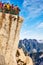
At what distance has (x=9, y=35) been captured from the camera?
19.4 m

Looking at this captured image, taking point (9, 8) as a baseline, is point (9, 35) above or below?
below

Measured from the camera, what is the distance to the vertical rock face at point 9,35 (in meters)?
18.6

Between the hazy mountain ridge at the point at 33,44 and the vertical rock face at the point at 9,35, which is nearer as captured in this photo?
the vertical rock face at the point at 9,35

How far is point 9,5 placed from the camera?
18906 mm

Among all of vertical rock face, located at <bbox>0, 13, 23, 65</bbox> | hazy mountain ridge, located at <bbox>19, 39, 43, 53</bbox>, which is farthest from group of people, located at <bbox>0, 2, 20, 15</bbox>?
hazy mountain ridge, located at <bbox>19, 39, 43, 53</bbox>

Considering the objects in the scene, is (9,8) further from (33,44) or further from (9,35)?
(33,44)

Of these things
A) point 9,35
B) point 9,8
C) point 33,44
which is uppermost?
point 9,8

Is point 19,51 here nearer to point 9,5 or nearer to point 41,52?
point 9,5

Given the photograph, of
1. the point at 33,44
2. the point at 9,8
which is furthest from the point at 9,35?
the point at 33,44

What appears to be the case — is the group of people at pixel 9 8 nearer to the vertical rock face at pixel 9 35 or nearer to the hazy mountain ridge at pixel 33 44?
the vertical rock face at pixel 9 35

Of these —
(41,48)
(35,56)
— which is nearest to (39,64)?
(35,56)

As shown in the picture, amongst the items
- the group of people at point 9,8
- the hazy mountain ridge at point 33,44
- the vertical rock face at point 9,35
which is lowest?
the hazy mountain ridge at point 33,44

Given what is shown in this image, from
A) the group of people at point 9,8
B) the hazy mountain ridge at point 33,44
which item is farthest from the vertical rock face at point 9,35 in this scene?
the hazy mountain ridge at point 33,44

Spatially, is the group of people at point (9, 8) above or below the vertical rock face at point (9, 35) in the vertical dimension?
above
